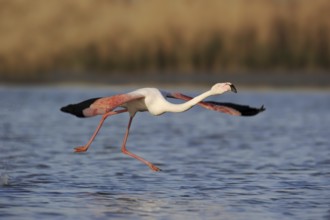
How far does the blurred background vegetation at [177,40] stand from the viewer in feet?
137

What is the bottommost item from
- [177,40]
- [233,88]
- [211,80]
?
[211,80]

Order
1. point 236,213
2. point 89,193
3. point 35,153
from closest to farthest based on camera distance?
point 236,213 < point 89,193 < point 35,153

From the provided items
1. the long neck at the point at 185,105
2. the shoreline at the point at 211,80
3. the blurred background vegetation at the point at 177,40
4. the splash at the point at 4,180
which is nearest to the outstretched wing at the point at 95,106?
the long neck at the point at 185,105

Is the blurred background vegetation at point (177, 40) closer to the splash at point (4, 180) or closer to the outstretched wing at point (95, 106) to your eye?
the splash at point (4, 180)

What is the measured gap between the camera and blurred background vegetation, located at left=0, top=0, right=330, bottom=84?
41688mm

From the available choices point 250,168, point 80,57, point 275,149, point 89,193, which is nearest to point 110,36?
point 80,57

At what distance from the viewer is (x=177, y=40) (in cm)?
4216

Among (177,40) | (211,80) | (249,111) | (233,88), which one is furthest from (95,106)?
(177,40)

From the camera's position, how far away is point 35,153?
2092 cm

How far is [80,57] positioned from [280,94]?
25.0 ft

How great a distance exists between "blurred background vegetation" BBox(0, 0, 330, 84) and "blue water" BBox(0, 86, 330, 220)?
9172 millimetres

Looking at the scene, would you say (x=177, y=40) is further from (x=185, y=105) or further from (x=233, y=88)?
(x=233, y=88)

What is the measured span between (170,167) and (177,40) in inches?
927

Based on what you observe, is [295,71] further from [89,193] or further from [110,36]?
[89,193]
